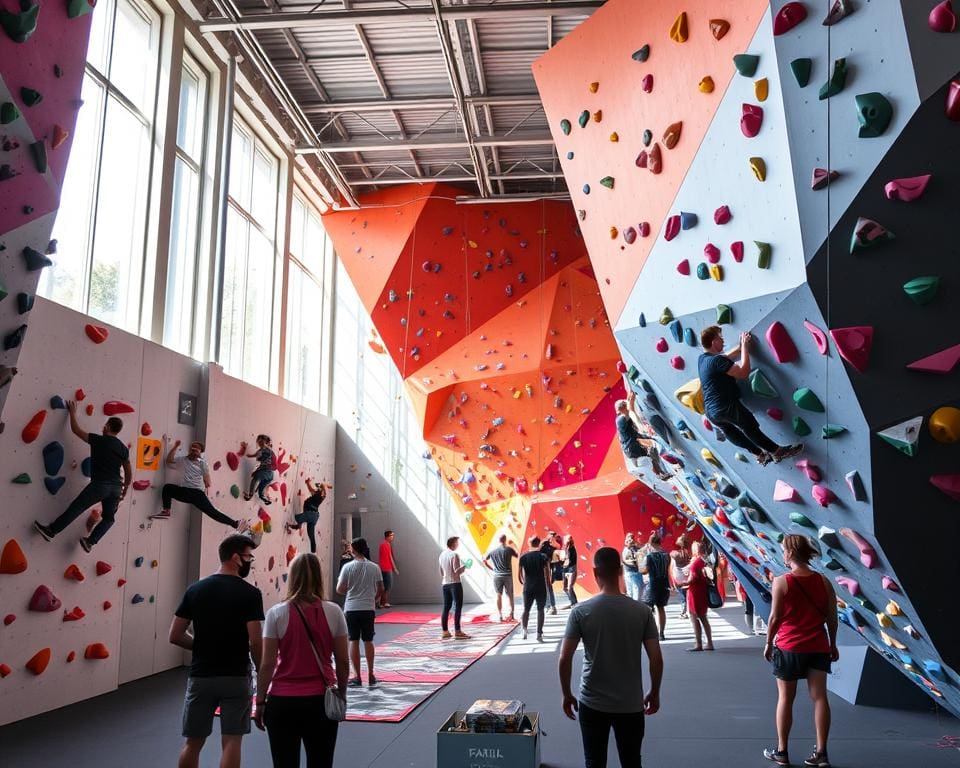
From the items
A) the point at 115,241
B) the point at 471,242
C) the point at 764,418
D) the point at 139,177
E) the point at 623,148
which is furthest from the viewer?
the point at 471,242

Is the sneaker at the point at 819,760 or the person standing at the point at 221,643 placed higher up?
the person standing at the point at 221,643

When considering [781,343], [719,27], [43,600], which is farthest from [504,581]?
[719,27]

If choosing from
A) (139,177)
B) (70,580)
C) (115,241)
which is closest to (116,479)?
(70,580)

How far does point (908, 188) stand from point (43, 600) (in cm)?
608

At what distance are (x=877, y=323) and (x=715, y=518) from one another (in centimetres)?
376

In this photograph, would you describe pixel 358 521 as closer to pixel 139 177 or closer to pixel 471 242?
pixel 471 242

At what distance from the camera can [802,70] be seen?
3.01 metres

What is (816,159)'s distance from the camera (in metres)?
3.00

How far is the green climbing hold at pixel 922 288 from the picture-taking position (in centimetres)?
277

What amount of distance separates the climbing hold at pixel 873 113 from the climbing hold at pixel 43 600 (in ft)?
19.7

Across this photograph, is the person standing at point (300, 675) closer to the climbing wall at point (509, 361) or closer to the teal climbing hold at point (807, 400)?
the teal climbing hold at point (807, 400)

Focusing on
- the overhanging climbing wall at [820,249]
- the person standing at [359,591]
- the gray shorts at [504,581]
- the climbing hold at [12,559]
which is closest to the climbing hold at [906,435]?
the overhanging climbing wall at [820,249]

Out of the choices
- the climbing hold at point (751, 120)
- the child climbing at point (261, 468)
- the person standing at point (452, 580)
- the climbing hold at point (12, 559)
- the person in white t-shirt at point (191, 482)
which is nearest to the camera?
the climbing hold at point (751, 120)

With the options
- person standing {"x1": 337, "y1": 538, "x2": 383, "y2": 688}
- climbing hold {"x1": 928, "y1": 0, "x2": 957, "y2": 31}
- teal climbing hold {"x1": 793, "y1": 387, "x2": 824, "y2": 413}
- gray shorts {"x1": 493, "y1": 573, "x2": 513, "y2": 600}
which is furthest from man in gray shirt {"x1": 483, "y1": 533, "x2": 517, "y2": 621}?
climbing hold {"x1": 928, "y1": 0, "x2": 957, "y2": 31}
